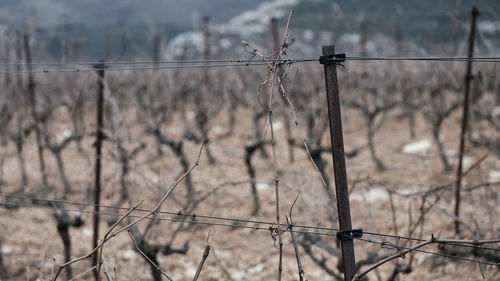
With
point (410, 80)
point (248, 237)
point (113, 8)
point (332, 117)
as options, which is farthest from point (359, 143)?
point (113, 8)

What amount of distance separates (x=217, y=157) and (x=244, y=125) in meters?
4.70

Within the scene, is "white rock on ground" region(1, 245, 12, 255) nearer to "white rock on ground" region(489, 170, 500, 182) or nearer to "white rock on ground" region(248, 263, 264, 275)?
"white rock on ground" region(248, 263, 264, 275)

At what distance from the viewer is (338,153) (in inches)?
76.0

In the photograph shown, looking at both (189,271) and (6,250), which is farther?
(6,250)

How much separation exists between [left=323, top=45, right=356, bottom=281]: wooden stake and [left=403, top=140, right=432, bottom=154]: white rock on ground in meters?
9.61

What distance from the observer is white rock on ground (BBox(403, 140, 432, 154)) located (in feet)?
36.7

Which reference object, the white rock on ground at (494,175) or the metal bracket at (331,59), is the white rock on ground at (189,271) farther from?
the white rock on ground at (494,175)

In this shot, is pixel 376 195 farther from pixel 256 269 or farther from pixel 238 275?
pixel 238 275

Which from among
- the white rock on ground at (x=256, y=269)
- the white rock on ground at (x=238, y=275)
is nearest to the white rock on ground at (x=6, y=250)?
→ the white rock on ground at (x=238, y=275)

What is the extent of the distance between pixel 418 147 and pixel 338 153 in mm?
10117

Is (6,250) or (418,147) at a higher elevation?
(418,147)

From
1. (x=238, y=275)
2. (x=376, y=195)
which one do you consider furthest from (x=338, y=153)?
(x=376, y=195)

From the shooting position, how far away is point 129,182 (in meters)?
7.98

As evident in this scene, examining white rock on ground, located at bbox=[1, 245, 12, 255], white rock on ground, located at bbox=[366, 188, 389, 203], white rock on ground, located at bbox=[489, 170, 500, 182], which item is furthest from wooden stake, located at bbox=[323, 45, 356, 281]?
white rock on ground, located at bbox=[489, 170, 500, 182]
